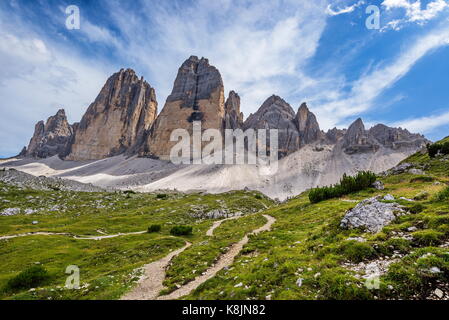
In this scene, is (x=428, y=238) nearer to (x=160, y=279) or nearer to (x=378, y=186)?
(x=160, y=279)

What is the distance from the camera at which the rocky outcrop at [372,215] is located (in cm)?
1320

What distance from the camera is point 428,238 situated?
955 centimetres

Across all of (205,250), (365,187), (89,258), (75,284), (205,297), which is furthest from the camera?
(365,187)

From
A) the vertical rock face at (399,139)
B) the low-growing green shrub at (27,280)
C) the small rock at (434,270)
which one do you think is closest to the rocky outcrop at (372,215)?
the small rock at (434,270)

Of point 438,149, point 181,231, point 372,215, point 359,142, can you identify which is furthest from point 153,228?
point 359,142

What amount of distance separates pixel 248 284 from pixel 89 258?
22.0m

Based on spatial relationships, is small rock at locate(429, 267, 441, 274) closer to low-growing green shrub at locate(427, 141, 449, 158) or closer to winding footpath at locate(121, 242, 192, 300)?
winding footpath at locate(121, 242, 192, 300)

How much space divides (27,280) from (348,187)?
4157cm

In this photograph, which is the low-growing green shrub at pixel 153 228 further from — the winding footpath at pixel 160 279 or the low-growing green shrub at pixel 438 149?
the low-growing green shrub at pixel 438 149

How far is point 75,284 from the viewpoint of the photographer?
53.4ft

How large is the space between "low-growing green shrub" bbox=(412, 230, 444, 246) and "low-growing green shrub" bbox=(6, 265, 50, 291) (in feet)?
86.6

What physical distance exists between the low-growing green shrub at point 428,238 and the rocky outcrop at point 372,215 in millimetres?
2674

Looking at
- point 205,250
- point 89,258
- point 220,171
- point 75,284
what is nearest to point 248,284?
point 205,250
